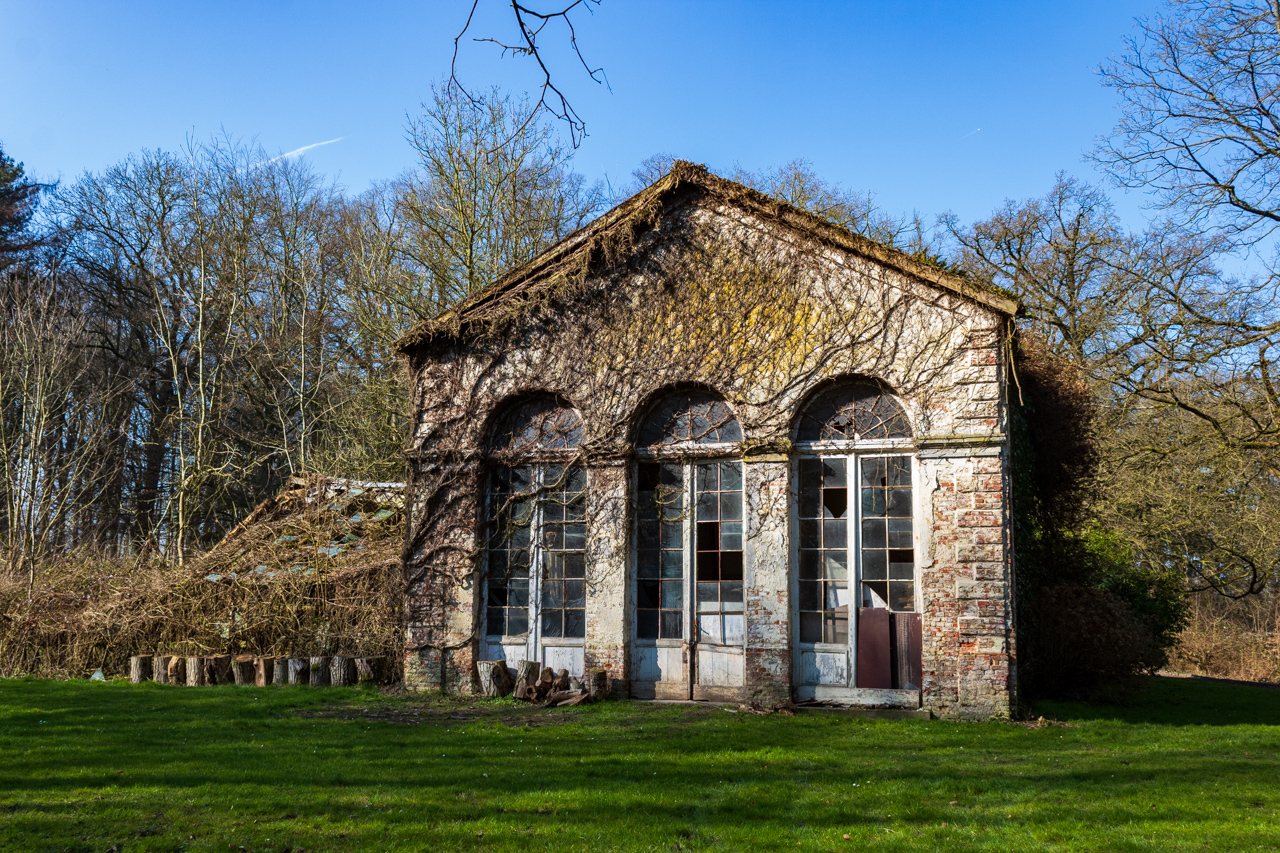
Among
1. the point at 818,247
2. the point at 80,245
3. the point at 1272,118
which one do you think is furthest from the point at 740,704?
the point at 80,245

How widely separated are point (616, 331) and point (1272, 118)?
37.4 ft

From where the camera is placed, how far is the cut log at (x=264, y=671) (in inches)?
505

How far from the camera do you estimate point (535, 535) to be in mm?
11898

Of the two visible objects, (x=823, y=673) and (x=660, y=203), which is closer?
(x=823, y=673)

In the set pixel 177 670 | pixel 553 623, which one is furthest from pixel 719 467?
pixel 177 670

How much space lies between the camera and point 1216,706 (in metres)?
12.0

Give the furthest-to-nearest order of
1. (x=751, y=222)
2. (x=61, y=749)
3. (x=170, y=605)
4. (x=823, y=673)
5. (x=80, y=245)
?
(x=80, y=245)
(x=170, y=605)
(x=751, y=222)
(x=823, y=673)
(x=61, y=749)

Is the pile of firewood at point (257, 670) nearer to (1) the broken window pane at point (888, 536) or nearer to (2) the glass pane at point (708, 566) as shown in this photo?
(2) the glass pane at point (708, 566)

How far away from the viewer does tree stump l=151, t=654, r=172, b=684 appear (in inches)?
525

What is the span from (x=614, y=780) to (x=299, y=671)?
289 inches

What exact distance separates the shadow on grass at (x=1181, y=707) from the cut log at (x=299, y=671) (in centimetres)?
964

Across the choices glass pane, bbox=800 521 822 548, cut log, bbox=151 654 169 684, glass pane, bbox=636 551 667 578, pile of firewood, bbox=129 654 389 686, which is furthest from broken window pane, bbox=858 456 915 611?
cut log, bbox=151 654 169 684

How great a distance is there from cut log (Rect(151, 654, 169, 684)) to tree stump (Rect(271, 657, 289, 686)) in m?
1.87

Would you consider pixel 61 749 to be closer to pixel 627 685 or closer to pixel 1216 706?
pixel 627 685
